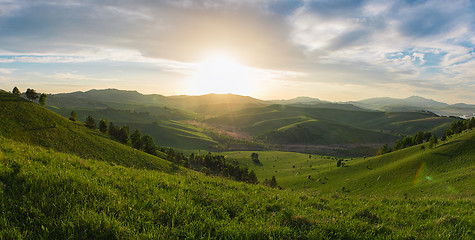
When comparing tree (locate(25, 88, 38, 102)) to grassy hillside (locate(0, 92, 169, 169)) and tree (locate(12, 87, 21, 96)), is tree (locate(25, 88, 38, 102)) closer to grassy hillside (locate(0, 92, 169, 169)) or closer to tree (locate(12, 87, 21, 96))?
tree (locate(12, 87, 21, 96))

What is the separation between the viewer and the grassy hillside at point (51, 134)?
94.8ft

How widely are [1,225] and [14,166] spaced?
161 inches

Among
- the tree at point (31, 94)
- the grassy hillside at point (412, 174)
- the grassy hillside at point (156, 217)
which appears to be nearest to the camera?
the grassy hillside at point (156, 217)

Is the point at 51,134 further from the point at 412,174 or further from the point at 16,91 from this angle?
the point at 412,174

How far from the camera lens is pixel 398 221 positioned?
7355 mm

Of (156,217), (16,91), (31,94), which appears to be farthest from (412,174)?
(16,91)

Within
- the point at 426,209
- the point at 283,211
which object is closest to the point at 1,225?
the point at 283,211

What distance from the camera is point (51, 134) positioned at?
3184 cm

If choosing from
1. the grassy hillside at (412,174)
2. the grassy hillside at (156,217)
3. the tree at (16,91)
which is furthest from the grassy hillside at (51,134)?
the grassy hillside at (412,174)

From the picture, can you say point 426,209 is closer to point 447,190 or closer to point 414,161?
point 447,190

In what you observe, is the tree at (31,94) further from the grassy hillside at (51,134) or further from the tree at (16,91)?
the grassy hillside at (51,134)

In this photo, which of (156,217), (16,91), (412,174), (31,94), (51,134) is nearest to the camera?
(156,217)

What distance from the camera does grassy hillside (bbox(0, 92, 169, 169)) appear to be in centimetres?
2891

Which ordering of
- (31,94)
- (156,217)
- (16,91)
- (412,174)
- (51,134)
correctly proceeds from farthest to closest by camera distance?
(412,174)
(31,94)
(16,91)
(51,134)
(156,217)
